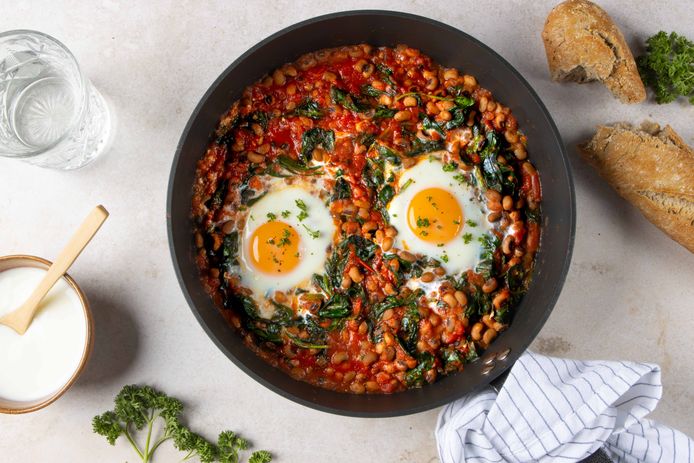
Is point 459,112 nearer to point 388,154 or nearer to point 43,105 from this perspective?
point 388,154

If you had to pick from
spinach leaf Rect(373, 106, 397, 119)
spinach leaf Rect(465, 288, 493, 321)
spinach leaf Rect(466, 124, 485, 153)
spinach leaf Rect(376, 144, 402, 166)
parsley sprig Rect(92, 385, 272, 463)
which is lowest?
parsley sprig Rect(92, 385, 272, 463)

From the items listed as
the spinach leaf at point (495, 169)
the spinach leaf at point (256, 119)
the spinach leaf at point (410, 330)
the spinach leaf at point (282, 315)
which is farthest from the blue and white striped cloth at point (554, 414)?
the spinach leaf at point (256, 119)

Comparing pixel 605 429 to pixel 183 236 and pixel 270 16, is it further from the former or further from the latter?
pixel 270 16

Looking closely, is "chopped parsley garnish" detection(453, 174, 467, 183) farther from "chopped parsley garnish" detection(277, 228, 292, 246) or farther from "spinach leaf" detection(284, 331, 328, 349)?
"spinach leaf" detection(284, 331, 328, 349)

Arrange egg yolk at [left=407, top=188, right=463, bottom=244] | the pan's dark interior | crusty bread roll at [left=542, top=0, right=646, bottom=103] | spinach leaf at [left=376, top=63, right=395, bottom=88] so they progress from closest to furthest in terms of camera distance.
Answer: the pan's dark interior
crusty bread roll at [left=542, top=0, right=646, bottom=103]
egg yolk at [left=407, top=188, right=463, bottom=244]
spinach leaf at [left=376, top=63, right=395, bottom=88]

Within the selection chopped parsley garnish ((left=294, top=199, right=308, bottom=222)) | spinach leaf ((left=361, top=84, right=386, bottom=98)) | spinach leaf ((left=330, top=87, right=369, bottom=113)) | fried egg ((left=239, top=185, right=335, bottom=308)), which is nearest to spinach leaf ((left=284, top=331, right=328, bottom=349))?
fried egg ((left=239, top=185, right=335, bottom=308))

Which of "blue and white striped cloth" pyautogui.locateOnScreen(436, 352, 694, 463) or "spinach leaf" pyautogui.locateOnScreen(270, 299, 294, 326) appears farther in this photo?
"spinach leaf" pyautogui.locateOnScreen(270, 299, 294, 326)

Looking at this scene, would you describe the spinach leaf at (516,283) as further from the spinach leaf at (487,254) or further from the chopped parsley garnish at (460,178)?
the chopped parsley garnish at (460,178)

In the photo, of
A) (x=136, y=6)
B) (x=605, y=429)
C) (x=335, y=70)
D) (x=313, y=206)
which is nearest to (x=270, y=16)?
(x=335, y=70)
